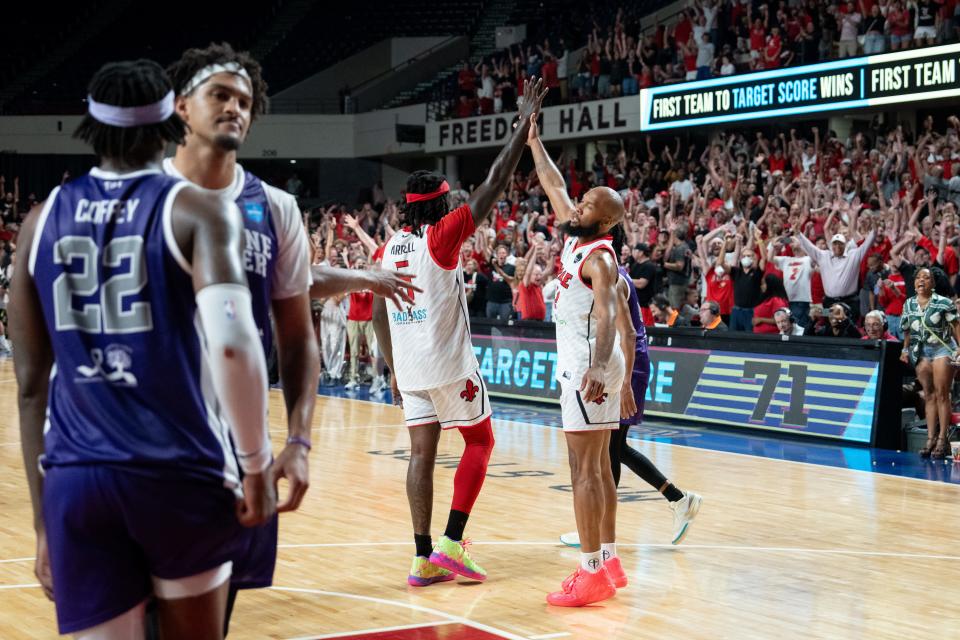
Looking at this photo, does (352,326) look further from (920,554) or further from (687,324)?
(920,554)

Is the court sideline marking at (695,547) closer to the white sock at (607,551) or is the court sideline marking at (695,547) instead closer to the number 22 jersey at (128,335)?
the white sock at (607,551)

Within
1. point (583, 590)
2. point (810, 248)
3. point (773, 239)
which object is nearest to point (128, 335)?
point (583, 590)

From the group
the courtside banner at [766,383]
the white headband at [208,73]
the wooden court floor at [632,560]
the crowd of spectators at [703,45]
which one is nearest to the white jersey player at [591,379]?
the wooden court floor at [632,560]

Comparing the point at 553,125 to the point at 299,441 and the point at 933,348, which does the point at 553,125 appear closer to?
the point at 933,348

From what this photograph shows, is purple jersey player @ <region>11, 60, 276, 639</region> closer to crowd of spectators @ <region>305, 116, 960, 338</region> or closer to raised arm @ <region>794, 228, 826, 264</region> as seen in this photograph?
crowd of spectators @ <region>305, 116, 960, 338</region>

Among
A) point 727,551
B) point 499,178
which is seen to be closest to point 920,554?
point 727,551

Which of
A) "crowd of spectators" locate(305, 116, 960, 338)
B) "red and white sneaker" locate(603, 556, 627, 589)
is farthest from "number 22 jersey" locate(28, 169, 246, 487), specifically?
"crowd of spectators" locate(305, 116, 960, 338)

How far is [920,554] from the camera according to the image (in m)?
7.06

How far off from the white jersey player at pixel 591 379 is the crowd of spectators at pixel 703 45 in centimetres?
1260

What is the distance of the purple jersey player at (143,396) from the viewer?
96.3 inches

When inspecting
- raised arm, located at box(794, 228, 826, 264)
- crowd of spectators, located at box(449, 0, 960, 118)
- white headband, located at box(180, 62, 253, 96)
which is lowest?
raised arm, located at box(794, 228, 826, 264)

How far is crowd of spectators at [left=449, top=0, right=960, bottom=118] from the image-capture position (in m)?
17.8

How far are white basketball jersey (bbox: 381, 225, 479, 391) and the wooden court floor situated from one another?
43.0 inches

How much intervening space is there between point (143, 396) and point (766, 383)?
10.8 m
